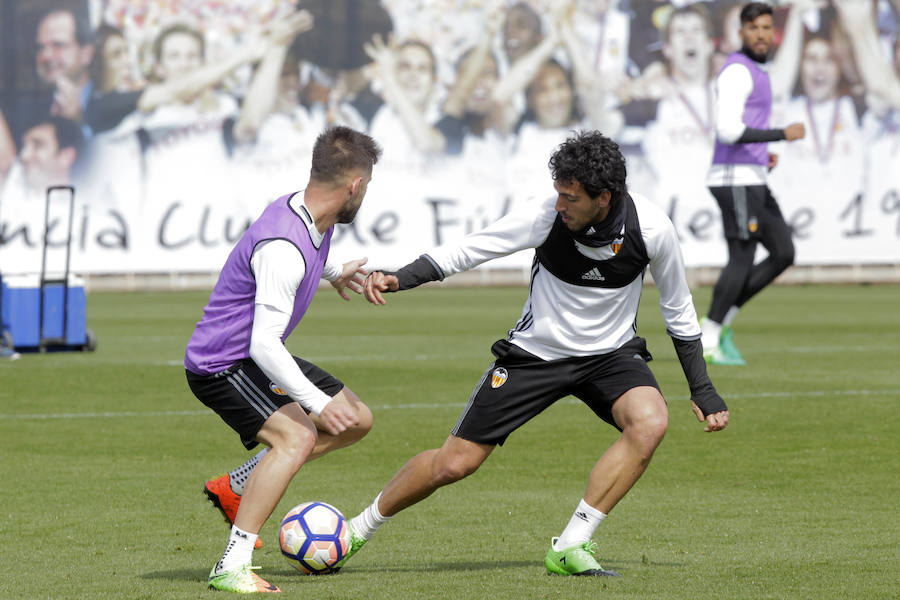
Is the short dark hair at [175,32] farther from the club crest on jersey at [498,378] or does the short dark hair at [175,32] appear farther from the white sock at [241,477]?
the club crest on jersey at [498,378]

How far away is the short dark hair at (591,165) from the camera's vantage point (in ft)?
17.9

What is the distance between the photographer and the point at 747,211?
12.5 metres

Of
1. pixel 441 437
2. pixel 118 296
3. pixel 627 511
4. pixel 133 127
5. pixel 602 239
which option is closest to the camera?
pixel 602 239

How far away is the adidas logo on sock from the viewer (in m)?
5.82

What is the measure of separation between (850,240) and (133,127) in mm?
18359

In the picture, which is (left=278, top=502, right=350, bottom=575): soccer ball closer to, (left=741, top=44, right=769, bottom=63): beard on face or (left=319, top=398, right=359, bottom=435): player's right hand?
(left=319, top=398, right=359, bottom=435): player's right hand

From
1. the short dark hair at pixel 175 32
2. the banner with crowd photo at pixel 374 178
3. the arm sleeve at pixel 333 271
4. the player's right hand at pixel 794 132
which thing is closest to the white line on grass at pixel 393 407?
the player's right hand at pixel 794 132

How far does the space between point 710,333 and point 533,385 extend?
699cm

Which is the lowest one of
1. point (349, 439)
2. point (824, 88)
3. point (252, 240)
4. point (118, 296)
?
point (118, 296)

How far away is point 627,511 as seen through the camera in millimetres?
6910

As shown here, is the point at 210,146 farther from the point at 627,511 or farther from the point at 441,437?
the point at 627,511

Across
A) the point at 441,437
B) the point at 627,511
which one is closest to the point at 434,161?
the point at 441,437

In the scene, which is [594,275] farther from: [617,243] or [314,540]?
[314,540]

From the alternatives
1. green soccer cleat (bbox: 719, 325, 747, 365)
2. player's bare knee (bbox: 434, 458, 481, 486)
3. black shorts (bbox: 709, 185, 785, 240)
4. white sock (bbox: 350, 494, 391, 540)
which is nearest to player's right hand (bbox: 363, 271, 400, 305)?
player's bare knee (bbox: 434, 458, 481, 486)
